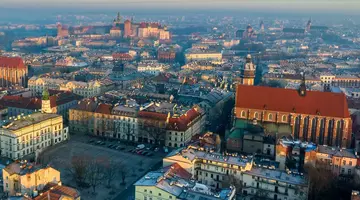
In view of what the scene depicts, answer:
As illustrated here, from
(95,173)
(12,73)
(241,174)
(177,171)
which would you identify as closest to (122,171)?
(95,173)

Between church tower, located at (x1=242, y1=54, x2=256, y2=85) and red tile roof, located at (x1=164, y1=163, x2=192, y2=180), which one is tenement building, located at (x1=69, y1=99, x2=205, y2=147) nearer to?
church tower, located at (x1=242, y1=54, x2=256, y2=85)

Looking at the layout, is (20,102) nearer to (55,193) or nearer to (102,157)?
(102,157)

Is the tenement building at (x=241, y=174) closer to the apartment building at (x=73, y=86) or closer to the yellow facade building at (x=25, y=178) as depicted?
the yellow facade building at (x=25, y=178)

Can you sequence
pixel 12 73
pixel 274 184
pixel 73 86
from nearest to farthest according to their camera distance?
pixel 274 184 < pixel 73 86 < pixel 12 73

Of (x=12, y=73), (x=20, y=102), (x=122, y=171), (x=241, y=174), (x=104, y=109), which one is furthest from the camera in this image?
(x=12, y=73)

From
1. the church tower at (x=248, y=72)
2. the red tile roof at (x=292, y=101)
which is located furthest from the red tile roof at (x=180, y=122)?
the church tower at (x=248, y=72)

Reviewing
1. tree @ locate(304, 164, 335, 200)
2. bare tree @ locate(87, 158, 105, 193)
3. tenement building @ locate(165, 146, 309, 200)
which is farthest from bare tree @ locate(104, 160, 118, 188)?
tree @ locate(304, 164, 335, 200)
